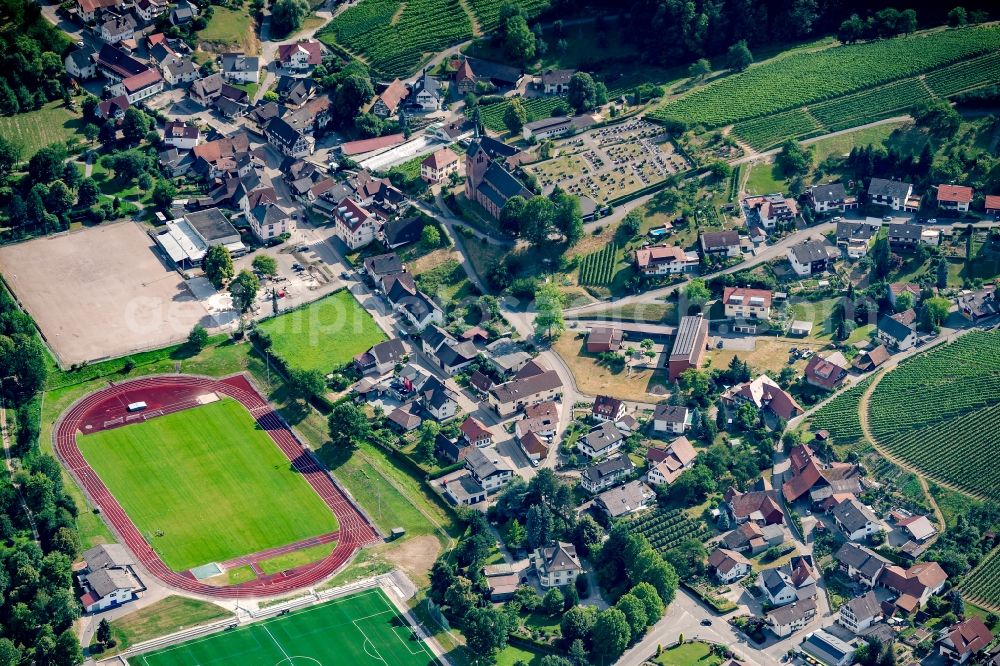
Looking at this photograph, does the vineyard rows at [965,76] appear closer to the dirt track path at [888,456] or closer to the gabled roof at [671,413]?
the dirt track path at [888,456]

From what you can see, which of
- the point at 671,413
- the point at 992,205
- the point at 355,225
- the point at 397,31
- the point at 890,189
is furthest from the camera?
the point at 397,31

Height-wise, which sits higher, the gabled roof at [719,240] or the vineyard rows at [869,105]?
the vineyard rows at [869,105]

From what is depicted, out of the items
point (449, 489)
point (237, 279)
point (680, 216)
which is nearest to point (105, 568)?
point (449, 489)

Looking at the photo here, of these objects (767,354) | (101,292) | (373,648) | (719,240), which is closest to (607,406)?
(767,354)

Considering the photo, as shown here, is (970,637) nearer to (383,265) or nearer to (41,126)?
(383,265)

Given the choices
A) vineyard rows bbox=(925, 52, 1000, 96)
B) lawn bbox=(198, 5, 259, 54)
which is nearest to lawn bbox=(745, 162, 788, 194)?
vineyard rows bbox=(925, 52, 1000, 96)

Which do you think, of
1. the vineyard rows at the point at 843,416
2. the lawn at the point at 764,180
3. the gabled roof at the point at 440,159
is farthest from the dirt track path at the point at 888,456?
the gabled roof at the point at 440,159
